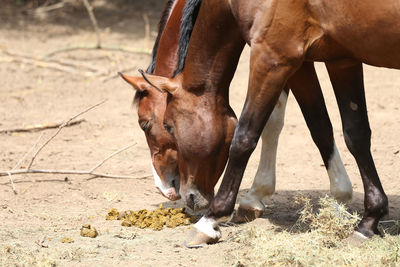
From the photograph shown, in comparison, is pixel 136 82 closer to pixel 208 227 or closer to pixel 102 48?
pixel 208 227

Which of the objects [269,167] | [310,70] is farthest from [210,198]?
[310,70]

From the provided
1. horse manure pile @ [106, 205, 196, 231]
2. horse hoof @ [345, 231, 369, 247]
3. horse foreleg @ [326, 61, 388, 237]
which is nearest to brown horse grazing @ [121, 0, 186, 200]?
horse manure pile @ [106, 205, 196, 231]

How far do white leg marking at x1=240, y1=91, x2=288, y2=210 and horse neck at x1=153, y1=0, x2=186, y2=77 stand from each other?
0.79 m

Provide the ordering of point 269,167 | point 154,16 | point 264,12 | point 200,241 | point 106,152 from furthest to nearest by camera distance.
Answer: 1. point 154,16
2. point 106,152
3. point 269,167
4. point 200,241
5. point 264,12

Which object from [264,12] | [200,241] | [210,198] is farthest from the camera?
[210,198]

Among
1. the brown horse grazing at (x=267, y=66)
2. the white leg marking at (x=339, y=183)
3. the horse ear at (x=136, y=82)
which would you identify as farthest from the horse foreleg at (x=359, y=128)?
the horse ear at (x=136, y=82)

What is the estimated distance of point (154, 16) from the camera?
41.2 ft

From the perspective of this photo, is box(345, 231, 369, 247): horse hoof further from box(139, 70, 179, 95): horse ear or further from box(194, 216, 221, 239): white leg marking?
box(139, 70, 179, 95): horse ear

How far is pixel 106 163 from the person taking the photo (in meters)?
6.25

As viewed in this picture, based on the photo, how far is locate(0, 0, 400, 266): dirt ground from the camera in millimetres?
4090

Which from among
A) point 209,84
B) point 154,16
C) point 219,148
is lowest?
point 154,16

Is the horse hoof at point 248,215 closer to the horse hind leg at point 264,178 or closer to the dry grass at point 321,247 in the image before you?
the horse hind leg at point 264,178

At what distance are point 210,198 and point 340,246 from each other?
0.92 meters

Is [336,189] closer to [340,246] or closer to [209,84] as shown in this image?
[340,246]
